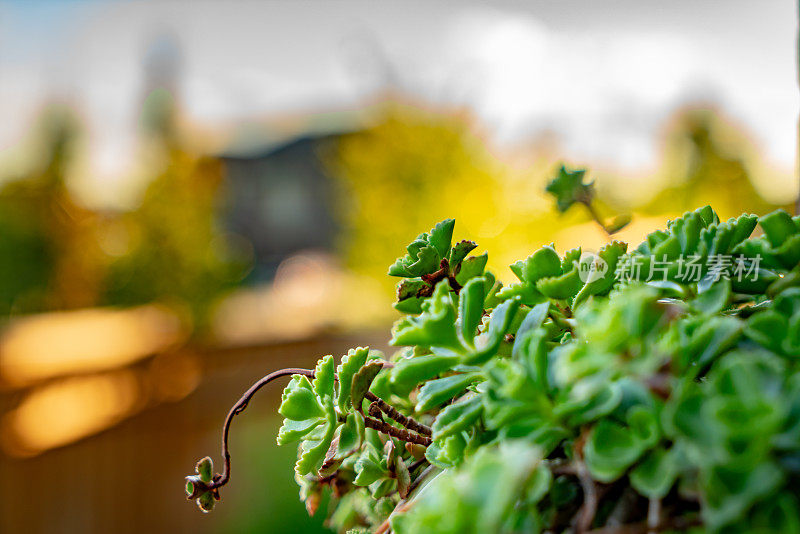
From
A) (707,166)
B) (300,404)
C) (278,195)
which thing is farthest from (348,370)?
(278,195)

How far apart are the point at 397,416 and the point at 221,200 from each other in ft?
21.2

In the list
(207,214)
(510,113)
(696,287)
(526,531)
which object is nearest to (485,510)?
(526,531)

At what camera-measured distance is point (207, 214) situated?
5648 millimetres

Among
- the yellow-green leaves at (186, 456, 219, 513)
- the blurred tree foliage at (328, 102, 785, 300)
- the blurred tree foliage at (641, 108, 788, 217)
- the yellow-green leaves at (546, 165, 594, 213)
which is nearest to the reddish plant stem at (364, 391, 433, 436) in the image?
the yellow-green leaves at (186, 456, 219, 513)

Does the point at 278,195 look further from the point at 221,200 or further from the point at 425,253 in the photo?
the point at 425,253

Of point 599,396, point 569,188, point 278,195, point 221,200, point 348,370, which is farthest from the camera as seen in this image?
point 278,195

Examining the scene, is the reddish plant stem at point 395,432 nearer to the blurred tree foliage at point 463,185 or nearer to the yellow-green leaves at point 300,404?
the yellow-green leaves at point 300,404

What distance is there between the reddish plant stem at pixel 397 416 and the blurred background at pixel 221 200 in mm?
2068

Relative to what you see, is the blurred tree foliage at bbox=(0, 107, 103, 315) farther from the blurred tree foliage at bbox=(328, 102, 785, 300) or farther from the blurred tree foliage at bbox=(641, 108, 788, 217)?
the blurred tree foliage at bbox=(641, 108, 788, 217)

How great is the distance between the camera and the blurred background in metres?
3.29

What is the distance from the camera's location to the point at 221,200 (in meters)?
6.50

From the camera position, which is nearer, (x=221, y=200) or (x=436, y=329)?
(x=436, y=329)

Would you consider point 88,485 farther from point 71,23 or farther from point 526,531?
point 71,23

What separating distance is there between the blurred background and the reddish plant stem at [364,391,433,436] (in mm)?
2068
